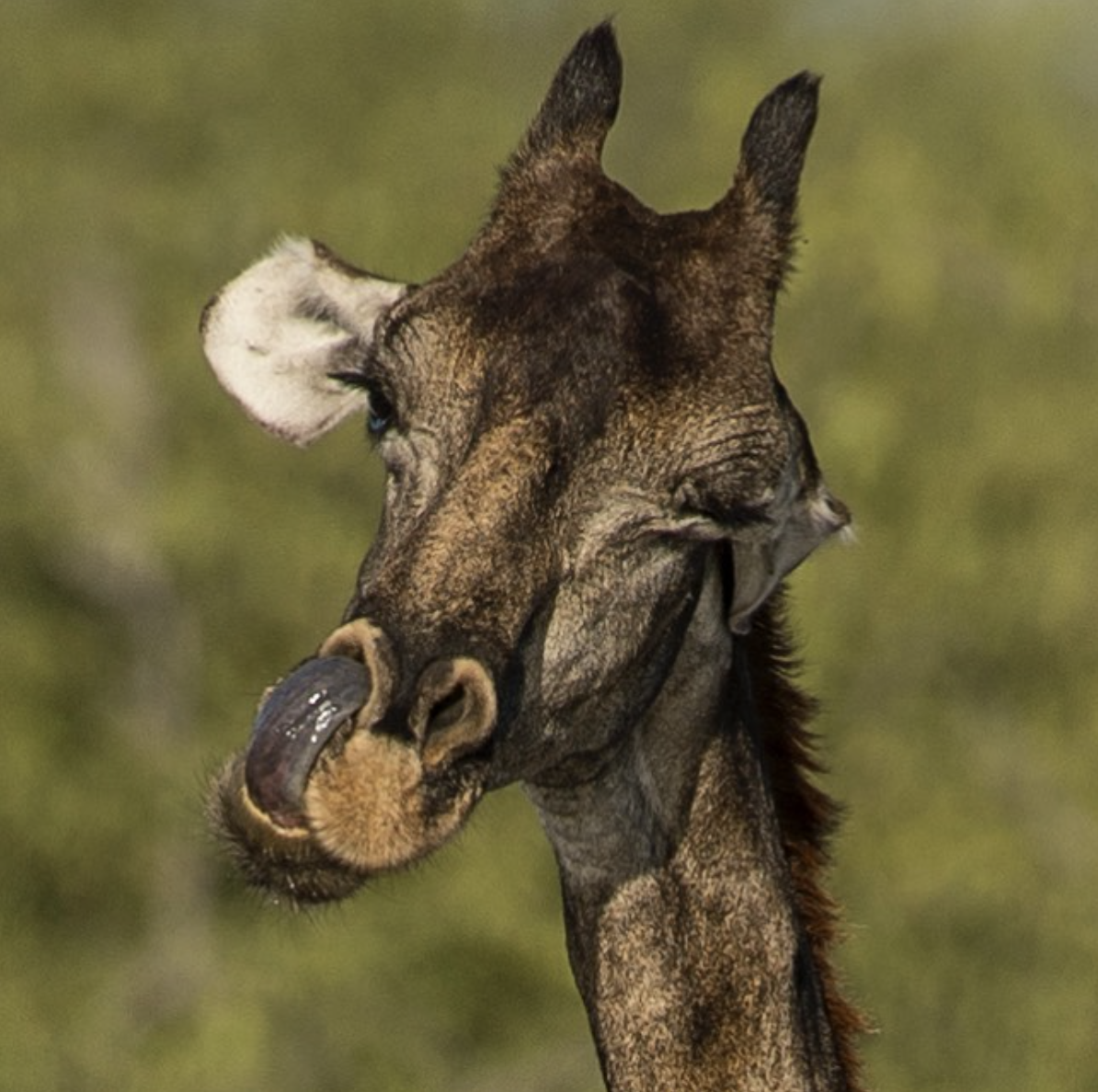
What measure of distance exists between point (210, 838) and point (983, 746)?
2674 cm

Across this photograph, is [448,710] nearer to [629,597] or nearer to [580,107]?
[629,597]

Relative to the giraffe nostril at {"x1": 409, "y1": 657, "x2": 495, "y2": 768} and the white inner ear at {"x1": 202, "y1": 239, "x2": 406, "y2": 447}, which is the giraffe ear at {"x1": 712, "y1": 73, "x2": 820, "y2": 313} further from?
the giraffe nostril at {"x1": 409, "y1": 657, "x2": 495, "y2": 768}

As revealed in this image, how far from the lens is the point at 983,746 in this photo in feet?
112

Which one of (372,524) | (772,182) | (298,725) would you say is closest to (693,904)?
(298,725)

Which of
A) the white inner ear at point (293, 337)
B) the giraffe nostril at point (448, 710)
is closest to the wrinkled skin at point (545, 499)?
the giraffe nostril at point (448, 710)

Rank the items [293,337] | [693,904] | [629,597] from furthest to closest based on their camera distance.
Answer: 1. [293,337]
2. [693,904]
3. [629,597]

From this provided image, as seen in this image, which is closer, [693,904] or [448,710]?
[448,710]

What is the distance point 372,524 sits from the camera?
3781cm

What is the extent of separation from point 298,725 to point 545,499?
93 cm

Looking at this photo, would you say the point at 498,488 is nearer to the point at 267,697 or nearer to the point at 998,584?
the point at 267,697

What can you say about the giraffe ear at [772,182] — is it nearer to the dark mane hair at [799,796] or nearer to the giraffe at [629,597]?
the giraffe at [629,597]

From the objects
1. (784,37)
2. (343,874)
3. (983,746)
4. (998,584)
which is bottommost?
(343,874)

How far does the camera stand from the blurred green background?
2923cm

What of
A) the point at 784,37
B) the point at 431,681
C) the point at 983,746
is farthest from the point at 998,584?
the point at 431,681
